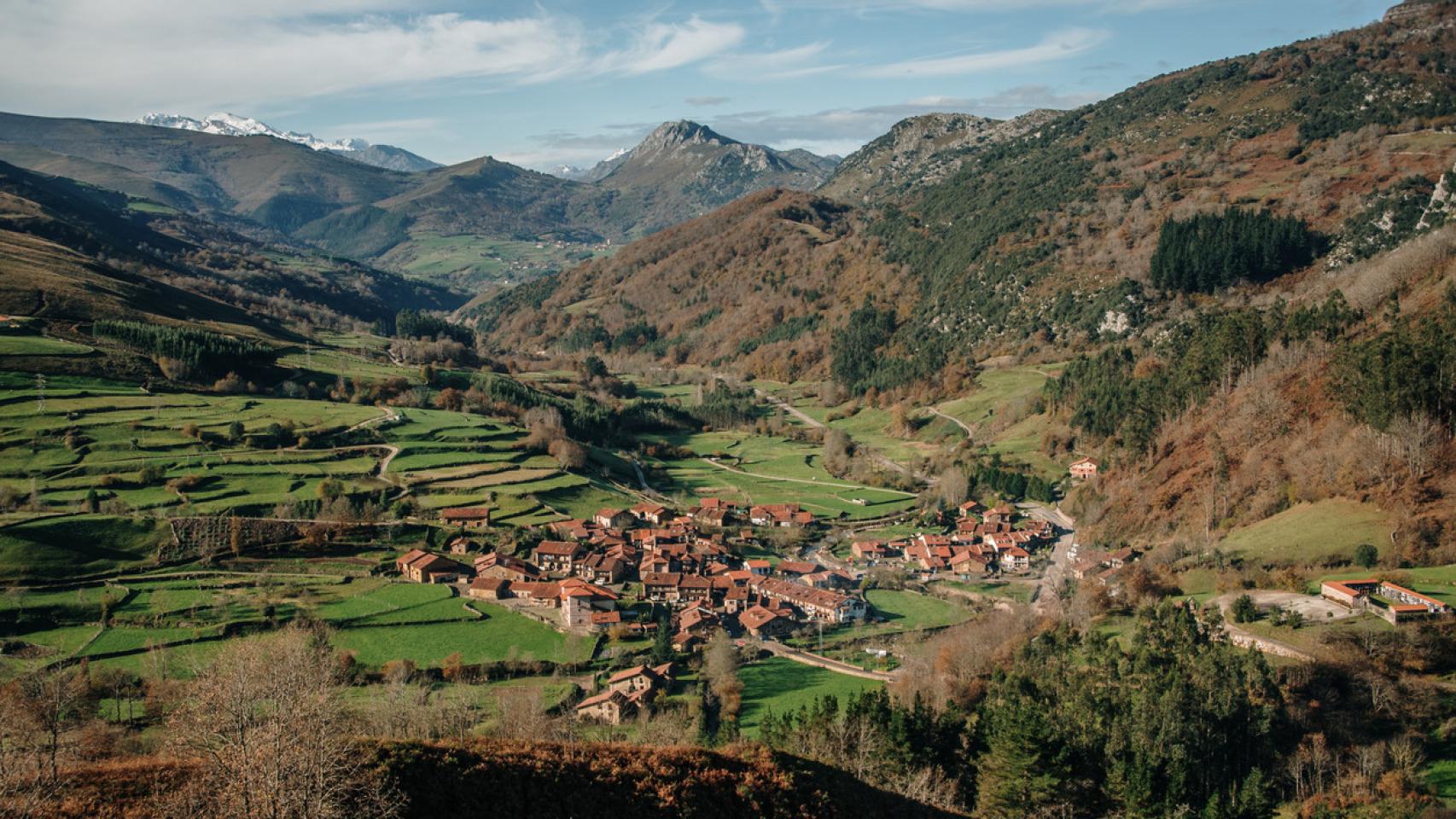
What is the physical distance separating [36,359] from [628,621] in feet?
180

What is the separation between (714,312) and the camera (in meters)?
175

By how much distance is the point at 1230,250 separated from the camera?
8844 centimetres

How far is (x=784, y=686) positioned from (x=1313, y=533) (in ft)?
94.4

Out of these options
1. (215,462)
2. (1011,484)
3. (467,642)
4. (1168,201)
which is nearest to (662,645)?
(467,642)

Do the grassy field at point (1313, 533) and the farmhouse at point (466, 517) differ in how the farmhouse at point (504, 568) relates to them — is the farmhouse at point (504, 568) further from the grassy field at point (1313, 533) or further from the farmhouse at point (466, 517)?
the grassy field at point (1313, 533)

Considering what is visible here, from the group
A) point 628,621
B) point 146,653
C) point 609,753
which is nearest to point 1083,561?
point 628,621

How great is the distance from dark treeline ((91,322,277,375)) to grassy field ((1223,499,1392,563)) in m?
82.5

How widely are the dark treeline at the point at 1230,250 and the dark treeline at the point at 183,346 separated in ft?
313

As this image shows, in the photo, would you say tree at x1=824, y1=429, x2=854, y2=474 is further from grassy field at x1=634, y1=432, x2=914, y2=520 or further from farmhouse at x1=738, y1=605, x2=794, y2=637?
farmhouse at x1=738, y1=605, x2=794, y2=637

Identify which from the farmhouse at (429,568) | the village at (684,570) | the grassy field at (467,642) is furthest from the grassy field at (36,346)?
the grassy field at (467,642)

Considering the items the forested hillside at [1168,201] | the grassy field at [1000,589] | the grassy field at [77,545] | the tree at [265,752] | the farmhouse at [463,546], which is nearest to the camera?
the tree at [265,752]

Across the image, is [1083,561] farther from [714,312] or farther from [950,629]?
[714,312]

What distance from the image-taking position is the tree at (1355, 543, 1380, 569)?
136ft

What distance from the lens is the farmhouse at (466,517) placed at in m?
60.3
